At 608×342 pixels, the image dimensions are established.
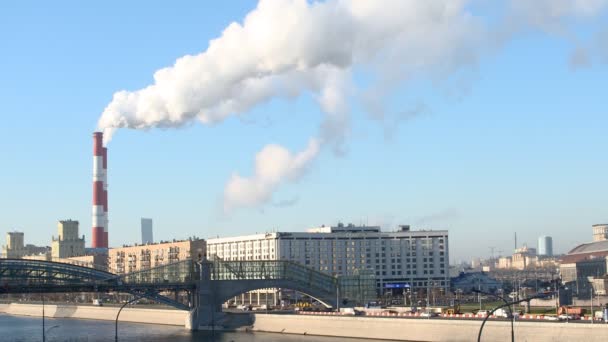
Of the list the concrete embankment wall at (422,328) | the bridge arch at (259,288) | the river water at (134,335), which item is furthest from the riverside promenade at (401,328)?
the bridge arch at (259,288)

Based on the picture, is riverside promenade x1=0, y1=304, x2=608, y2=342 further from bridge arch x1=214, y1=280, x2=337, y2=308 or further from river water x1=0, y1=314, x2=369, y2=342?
bridge arch x1=214, y1=280, x2=337, y2=308

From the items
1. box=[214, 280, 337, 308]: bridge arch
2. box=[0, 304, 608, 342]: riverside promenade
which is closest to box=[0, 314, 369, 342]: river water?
box=[0, 304, 608, 342]: riverside promenade

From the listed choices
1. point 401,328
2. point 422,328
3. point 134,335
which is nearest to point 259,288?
point 134,335

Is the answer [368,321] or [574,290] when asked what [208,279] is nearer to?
[368,321]

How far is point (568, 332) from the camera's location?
94.5 meters

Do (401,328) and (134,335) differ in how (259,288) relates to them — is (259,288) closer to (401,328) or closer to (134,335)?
(134,335)

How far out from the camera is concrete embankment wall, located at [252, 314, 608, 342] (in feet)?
310

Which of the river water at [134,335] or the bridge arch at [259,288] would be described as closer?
the river water at [134,335]

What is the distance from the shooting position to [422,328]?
112 metres

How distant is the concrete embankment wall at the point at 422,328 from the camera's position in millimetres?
94625

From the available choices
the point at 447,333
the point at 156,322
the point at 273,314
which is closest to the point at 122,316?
the point at 156,322

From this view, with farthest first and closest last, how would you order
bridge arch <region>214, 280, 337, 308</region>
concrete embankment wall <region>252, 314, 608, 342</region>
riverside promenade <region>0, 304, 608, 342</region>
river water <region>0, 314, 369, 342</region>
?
1. bridge arch <region>214, 280, 337, 308</region>
2. river water <region>0, 314, 369, 342</region>
3. riverside promenade <region>0, 304, 608, 342</region>
4. concrete embankment wall <region>252, 314, 608, 342</region>

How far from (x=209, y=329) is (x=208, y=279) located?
7592 millimetres

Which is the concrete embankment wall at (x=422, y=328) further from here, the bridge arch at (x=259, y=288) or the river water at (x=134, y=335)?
the bridge arch at (x=259, y=288)
